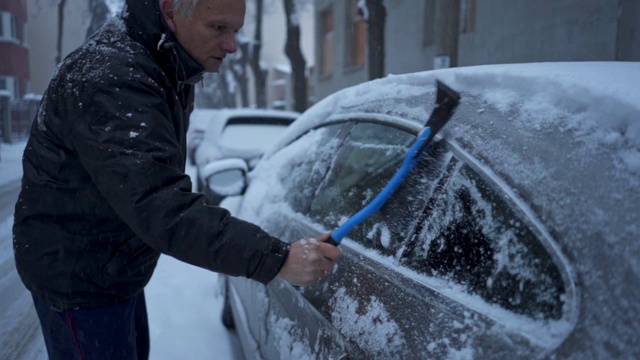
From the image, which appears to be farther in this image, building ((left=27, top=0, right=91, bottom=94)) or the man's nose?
building ((left=27, top=0, right=91, bottom=94))

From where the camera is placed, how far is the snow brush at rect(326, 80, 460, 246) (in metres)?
1.43

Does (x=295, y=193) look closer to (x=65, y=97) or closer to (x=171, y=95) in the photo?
(x=171, y=95)

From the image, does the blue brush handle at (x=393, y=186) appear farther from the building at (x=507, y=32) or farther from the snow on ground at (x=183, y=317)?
the building at (x=507, y=32)

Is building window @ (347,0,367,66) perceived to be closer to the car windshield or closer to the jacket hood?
the car windshield

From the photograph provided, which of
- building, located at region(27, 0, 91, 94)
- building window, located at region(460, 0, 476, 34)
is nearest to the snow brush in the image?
building, located at region(27, 0, 91, 94)

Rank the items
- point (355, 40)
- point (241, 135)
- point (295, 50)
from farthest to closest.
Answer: point (355, 40), point (295, 50), point (241, 135)

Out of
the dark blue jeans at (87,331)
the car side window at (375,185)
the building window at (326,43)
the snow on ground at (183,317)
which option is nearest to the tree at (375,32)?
the snow on ground at (183,317)

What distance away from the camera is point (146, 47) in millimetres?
1539

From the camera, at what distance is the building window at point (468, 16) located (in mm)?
7887

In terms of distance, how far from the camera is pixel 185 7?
151 cm

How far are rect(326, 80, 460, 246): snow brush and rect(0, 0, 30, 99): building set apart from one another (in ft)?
16.5

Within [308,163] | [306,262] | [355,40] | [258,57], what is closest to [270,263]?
[306,262]

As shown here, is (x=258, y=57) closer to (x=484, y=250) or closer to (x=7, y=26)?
(x=7, y=26)

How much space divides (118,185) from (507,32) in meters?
6.65
